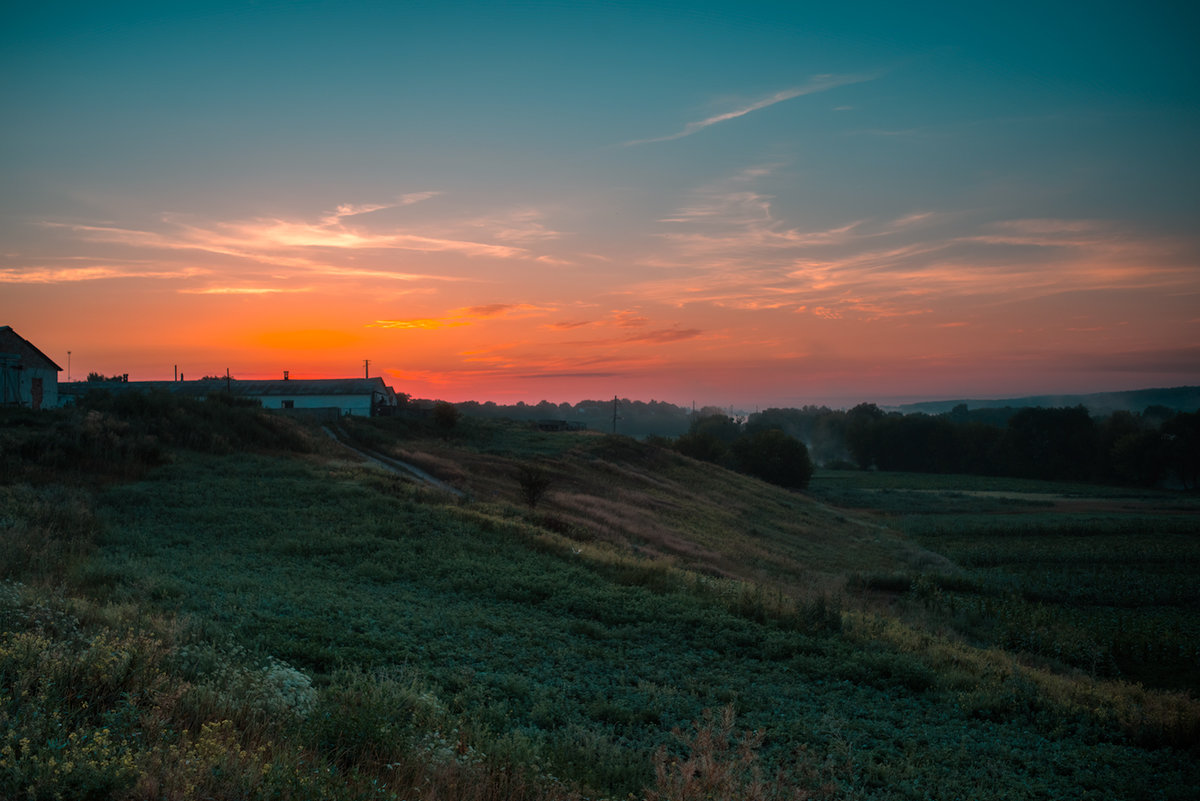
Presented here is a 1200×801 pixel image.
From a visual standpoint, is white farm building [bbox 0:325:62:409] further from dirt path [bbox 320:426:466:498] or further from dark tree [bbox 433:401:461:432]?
dark tree [bbox 433:401:461:432]

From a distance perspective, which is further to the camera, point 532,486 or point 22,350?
point 22,350

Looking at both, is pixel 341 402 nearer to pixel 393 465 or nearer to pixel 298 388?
pixel 298 388

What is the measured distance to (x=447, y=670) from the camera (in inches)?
353

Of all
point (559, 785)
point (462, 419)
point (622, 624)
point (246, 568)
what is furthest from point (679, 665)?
point (462, 419)

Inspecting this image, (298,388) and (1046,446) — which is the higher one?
(298,388)

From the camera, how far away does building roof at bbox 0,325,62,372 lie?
125 feet

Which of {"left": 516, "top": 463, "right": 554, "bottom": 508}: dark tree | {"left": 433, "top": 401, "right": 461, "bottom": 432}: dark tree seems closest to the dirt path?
{"left": 516, "top": 463, "right": 554, "bottom": 508}: dark tree

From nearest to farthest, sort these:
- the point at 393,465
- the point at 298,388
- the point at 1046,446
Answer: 1. the point at 393,465
2. the point at 298,388
3. the point at 1046,446

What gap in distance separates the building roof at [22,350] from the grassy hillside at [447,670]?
65.0 ft

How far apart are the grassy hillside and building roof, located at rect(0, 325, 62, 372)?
19.8 metres

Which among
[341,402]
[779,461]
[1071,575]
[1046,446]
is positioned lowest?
[1071,575]

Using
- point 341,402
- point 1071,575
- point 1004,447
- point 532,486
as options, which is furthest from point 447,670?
point 1004,447

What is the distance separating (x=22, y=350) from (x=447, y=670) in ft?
144

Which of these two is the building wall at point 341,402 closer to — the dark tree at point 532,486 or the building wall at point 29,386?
the building wall at point 29,386
